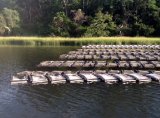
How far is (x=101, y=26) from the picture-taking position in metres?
75.0

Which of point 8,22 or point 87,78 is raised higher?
point 8,22

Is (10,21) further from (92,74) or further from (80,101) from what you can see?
(80,101)

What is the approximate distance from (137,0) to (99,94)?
191 feet

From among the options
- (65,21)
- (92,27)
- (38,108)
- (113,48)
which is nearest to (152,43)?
(113,48)

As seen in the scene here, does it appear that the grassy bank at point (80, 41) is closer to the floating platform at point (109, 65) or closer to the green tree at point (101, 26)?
the green tree at point (101, 26)

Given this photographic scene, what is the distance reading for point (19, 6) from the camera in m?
95.8

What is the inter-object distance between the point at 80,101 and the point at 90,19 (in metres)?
57.7

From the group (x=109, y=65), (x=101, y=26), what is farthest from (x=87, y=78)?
(x=101, y=26)

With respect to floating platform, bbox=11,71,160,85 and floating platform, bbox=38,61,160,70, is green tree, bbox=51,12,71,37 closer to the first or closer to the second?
floating platform, bbox=38,61,160,70

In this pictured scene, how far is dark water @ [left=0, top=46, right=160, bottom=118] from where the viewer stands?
19.8m

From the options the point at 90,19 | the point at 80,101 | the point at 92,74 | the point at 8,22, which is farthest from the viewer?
the point at 8,22

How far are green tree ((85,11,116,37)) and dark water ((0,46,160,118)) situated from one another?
46829 millimetres

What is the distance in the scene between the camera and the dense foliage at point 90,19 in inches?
2968

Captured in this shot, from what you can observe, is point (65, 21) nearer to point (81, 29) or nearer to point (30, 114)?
point (81, 29)
